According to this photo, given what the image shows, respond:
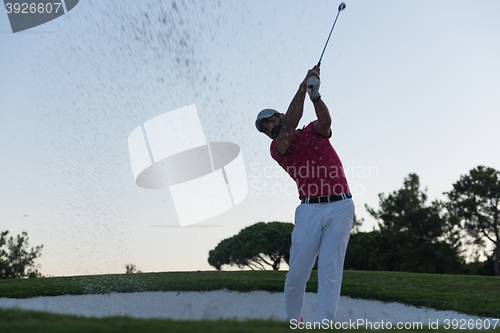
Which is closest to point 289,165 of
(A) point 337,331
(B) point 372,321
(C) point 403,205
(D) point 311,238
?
(D) point 311,238

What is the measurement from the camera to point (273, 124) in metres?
5.05

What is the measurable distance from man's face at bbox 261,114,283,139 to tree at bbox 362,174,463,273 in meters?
24.3

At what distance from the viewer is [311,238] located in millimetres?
4664

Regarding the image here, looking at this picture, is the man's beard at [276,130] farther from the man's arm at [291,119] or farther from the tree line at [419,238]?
the tree line at [419,238]

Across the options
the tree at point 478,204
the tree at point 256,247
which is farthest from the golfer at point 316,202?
the tree at point 478,204

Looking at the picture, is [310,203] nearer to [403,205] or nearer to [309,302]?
[309,302]

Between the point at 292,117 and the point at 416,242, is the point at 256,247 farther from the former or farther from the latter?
the point at 292,117

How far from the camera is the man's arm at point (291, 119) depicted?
4.59 meters

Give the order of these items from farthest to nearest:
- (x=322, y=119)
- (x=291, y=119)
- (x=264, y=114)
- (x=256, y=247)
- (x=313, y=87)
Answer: (x=256, y=247) → (x=264, y=114) → (x=291, y=119) → (x=322, y=119) → (x=313, y=87)

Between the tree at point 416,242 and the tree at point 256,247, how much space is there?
20.9 feet

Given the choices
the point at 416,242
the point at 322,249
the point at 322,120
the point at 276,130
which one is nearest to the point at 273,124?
the point at 276,130

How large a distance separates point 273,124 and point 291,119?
415 mm

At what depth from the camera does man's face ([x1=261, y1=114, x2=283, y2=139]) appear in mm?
5023

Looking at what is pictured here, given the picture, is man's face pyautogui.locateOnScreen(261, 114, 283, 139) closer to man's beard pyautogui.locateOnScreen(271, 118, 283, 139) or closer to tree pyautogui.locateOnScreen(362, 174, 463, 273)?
man's beard pyautogui.locateOnScreen(271, 118, 283, 139)
